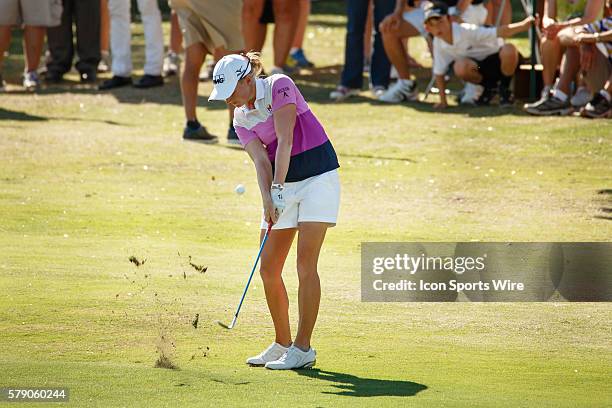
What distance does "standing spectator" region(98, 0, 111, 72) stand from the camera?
1881cm

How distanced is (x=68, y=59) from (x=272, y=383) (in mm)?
12402

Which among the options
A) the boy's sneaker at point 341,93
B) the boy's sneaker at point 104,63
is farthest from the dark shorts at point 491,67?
the boy's sneaker at point 104,63

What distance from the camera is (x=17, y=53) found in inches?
818

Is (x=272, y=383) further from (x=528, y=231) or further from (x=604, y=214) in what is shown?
(x=604, y=214)

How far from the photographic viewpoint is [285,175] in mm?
6859

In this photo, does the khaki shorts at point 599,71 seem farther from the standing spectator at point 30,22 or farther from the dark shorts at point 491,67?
the standing spectator at point 30,22

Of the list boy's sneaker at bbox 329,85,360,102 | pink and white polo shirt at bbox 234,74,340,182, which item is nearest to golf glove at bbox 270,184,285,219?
pink and white polo shirt at bbox 234,74,340,182

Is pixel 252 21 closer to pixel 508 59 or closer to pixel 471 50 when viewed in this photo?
pixel 471 50

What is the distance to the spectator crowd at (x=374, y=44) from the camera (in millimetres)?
13969

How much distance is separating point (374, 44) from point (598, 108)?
3.26 metres

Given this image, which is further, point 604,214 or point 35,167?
point 35,167

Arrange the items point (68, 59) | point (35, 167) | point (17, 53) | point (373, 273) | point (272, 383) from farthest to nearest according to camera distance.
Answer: point (17, 53), point (68, 59), point (35, 167), point (373, 273), point (272, 383)

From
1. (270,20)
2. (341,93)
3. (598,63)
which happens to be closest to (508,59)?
(598,63)

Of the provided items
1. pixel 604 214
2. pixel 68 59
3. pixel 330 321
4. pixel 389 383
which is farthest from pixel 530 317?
pixel 68 59
